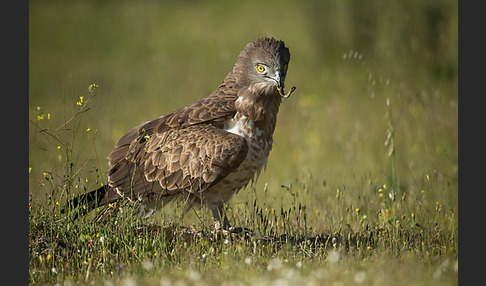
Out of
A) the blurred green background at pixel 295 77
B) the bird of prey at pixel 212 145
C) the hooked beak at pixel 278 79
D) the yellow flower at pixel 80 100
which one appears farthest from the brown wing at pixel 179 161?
the yellow flower at pixel 80 100

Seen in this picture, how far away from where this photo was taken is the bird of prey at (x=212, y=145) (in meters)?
6.82

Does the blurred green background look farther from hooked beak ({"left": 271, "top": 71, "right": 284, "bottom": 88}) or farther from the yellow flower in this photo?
hooked beak ({"left": 271, "top": 71, "right": 284, "bottom": 88})

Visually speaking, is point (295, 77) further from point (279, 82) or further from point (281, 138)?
point (279, 82)

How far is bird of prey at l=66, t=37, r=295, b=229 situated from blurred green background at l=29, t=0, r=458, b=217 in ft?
2.07

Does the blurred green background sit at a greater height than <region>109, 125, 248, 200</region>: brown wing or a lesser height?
greater

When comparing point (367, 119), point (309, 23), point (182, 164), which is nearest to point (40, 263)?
A: point (182, 164)

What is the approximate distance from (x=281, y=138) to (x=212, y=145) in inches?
251

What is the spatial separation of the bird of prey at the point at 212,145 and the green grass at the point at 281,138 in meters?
0.33

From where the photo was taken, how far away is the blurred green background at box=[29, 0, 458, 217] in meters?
10.5

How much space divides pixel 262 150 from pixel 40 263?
2563 millimetres

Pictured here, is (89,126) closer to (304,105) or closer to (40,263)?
(40,263)

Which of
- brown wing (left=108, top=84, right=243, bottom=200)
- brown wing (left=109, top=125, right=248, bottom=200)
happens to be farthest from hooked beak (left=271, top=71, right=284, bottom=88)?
brown wing (left=109, top=125, right=248, bottom=200)

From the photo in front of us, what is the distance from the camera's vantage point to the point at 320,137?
1258 cm

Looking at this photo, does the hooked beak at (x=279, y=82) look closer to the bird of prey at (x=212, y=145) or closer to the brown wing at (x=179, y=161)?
the bird of prey at (x=212, y=145)
